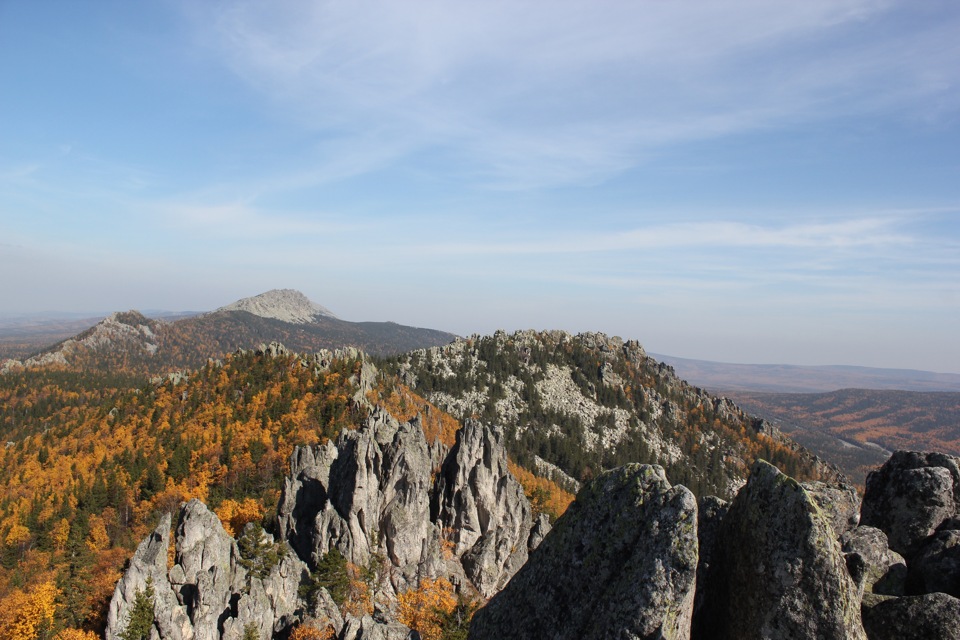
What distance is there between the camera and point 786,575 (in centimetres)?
1168

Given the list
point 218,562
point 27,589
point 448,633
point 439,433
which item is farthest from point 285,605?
point 439,433

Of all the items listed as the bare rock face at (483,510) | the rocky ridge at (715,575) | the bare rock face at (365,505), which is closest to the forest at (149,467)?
the bare rock face at (365,505)

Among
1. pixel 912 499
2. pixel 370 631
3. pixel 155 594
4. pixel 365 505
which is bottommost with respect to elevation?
pixel 155 594

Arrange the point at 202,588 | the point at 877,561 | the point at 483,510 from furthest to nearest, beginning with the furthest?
the point at 483,510 < the point at 202,588 < the point at 877,561

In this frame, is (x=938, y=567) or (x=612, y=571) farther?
(x=938, y=567)

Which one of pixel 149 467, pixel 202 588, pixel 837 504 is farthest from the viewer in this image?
pixel 149 467

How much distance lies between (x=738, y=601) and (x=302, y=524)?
72.4 meters

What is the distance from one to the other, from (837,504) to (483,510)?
73.9m

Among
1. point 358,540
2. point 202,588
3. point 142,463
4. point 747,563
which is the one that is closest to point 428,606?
point 358,540

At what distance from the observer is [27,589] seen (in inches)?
3044

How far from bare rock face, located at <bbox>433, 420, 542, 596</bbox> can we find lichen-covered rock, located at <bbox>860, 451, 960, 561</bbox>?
66.3m

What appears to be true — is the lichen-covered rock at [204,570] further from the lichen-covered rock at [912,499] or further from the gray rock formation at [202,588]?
the lichen-covered rock at [912,499]

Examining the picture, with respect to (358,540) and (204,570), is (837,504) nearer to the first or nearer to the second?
(204,570)

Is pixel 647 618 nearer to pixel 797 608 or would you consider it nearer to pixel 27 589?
pixel 797 608
